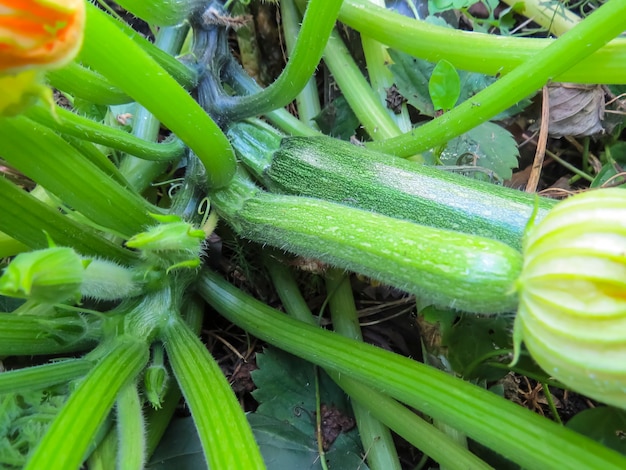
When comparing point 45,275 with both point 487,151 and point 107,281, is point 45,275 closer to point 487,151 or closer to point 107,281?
point 107,281

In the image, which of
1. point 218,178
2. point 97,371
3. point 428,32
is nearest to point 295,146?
point 218,178

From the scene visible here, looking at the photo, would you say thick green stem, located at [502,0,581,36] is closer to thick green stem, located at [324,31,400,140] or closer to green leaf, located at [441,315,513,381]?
thick green stem, located at [324,31,400,140]

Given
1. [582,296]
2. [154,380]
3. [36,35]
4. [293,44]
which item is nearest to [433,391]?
[582,296]

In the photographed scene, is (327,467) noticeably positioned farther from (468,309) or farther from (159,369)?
(468,309)

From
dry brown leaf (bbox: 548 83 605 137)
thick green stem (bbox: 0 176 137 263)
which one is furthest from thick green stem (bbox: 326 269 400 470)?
dry brown leaf (bbox: 548 83 605 137)

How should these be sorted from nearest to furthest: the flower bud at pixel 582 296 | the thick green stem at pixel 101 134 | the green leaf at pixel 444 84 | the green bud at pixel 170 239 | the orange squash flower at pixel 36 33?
the orange squash flower at pixel 36 33, the flower bud at pixel 582 296, the green bud at pixel 170 239, the thick green stem at pixel 101 134, the green leaf at pixel 444 84

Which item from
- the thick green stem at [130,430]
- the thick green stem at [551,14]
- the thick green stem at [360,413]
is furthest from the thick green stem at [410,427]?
the thick green stem at [551,14]

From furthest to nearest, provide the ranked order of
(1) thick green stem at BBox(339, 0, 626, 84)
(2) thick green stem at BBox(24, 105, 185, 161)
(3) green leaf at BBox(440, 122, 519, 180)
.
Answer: (3) green leaf at BBox(440, 122, 519, 180) → (1) thick green stem at BBox(339, 0, 626, 84) → (2) thick green stem at BBox(24, 105, 185, 161)

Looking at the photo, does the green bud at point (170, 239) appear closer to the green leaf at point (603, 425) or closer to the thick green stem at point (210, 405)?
the thick green stem at point (210, 405)
